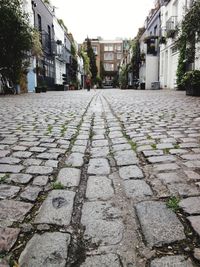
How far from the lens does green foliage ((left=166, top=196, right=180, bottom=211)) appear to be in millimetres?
1780

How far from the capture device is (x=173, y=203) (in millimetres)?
1825

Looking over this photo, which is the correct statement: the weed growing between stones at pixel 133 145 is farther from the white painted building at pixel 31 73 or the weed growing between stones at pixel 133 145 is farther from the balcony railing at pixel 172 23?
the balcony railing at pixel 172 23

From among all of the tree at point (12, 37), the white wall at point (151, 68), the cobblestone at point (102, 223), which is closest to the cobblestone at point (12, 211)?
the cobblestone at point (102, 223)

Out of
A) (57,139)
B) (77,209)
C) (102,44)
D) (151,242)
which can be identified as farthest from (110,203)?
(102,44)

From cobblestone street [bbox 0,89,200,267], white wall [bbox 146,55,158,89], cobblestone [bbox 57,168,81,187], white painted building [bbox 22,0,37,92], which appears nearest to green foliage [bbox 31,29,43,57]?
white painted building [bbox 22,0,37,92]

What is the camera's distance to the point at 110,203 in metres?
1.88

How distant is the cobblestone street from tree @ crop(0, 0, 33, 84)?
12.3 meters

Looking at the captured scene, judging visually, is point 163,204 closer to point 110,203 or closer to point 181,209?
point 181,209

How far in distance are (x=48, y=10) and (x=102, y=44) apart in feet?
162

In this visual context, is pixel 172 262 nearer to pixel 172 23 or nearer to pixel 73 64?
pixel 172 23

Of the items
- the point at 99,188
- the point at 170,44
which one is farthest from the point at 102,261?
the point at 170,44

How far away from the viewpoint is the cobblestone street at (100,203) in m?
1.34

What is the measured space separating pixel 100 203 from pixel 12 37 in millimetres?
14460

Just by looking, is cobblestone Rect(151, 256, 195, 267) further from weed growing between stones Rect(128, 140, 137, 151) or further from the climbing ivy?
the climbing ivy
